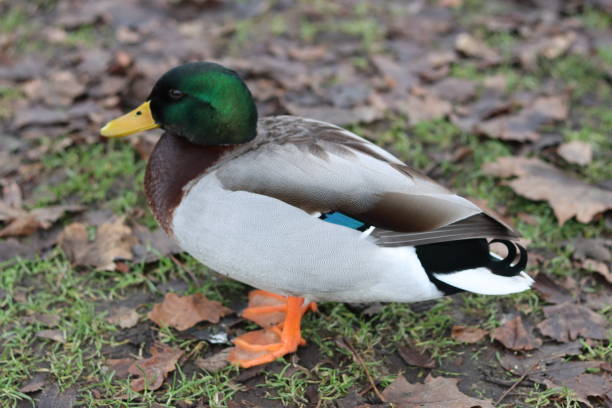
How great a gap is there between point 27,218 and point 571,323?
2608mm

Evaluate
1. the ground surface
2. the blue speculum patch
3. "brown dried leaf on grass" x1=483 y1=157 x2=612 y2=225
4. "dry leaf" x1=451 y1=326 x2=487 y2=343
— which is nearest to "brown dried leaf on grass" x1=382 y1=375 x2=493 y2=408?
the ground surface

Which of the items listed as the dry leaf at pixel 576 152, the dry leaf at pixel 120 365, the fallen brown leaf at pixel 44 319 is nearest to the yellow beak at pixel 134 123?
the fallen brown leaf at pixel 44 319

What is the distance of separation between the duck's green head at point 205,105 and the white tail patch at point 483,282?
3.19 feet

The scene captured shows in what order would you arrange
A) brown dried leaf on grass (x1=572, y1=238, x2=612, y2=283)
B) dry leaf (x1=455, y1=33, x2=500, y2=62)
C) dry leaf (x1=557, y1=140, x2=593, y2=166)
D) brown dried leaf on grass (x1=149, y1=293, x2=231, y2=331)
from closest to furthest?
brown dried leaf on grass (x1=149, y1=293, x2=231, y2=331) < brown dried leaf on grass (x1=572, y1=238, x2=612, y2=283) < dry leaf (x1=557, y1=140, x2=593, y2=166) < dry leaf (x1=455, y1=33, x2=500, y2=62)

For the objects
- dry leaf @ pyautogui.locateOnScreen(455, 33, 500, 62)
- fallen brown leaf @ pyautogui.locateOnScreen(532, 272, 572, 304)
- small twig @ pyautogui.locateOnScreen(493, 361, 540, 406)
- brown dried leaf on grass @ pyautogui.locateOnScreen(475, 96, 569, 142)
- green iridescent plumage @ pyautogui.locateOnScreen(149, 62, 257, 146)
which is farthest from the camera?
dry leaf @ pyautogui.locateOnScreen(455, 33, 500, 62)

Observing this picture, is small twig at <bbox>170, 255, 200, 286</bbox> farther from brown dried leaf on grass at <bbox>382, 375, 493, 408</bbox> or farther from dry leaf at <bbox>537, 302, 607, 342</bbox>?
dry leaf at <bbox>537, 302, 607, 342</bbox>

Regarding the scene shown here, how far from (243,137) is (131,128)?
Answer: 50 centimetres

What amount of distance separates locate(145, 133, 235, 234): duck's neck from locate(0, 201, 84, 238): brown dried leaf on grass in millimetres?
917

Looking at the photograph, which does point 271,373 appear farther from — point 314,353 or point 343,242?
point 343,242

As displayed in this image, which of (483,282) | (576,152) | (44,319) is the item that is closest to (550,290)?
(483,282)

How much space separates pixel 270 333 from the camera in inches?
118

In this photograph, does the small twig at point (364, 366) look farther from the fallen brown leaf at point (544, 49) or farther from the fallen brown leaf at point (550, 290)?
the fallen brown leaf at point (544, 49)

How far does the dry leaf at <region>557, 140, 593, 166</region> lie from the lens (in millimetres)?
3920

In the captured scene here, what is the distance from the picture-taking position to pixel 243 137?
2.82 meters
